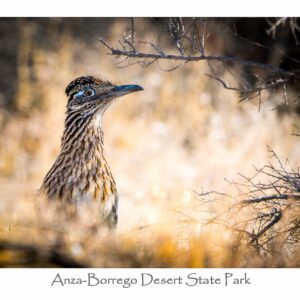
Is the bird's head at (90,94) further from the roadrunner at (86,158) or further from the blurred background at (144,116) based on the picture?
the blurred background at (144,116)

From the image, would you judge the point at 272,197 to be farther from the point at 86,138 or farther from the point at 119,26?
the point at 119,26

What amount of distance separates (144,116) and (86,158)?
16.1ft

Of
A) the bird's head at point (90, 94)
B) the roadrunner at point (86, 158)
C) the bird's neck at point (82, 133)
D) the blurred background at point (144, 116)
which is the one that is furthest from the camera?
the blurred background at point (144, 116)

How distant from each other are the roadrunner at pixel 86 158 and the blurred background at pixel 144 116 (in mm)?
1947

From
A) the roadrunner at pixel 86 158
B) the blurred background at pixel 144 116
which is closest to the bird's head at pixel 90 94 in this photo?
the roadrunner at pixel 86 158

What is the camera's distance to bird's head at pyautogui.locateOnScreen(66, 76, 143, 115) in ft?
17.1

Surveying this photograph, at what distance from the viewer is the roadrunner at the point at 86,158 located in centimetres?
474

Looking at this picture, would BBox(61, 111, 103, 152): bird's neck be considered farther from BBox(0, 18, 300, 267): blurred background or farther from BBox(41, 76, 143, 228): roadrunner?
BBox(0, 18, 300, 267): blurred background

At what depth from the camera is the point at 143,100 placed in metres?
10.1

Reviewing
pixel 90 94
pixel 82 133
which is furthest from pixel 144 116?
pixel 82 133

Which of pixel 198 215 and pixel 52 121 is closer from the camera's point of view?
pixel 198 215

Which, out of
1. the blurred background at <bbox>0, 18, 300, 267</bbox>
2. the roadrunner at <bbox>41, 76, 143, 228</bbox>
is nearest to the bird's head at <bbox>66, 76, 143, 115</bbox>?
the roadrunner at <bbox>41, 76, 143, 228</bbox>
